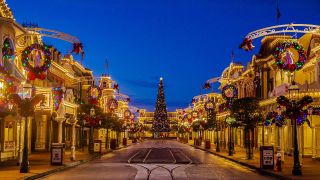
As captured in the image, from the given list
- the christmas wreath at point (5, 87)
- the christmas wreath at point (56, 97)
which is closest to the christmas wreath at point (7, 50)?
the christmas wreath at point (5, 87)

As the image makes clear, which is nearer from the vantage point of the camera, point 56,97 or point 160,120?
point 56,97

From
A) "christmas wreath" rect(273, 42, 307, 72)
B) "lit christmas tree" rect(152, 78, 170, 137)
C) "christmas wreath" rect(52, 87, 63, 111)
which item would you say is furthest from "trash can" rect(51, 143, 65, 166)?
"lit christmas tree" rect(152, 78, 170, 137)

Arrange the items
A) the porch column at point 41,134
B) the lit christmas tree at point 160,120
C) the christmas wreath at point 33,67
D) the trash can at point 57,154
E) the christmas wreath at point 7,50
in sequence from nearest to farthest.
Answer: the christmas wreath at point 33,67 → the trash can at point 57,154 → the christmas wreath at point 7,50 → the porch column at point 41,134 → the lit christmas tree at point 160,120

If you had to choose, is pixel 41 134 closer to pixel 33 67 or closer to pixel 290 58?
pixel 33 67

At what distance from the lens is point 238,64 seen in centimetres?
8575

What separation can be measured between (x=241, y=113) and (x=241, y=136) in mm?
34122

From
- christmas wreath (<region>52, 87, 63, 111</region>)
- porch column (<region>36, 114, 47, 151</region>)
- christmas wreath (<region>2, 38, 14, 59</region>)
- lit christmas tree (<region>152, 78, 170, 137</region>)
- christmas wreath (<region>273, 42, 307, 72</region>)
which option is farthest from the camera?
lit christmas tree (<region>152, 78, 170, 137</region>)

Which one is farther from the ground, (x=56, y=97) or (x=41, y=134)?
(x=56, y=97)

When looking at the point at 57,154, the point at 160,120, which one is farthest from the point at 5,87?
the point at 160,120

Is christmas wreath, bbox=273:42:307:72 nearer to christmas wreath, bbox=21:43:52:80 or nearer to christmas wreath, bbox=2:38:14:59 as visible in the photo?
christmas wreath, bbox=21:43:52:80

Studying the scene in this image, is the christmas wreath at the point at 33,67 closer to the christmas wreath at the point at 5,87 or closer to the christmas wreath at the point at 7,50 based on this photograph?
the christmas wreath at the point at 5,87

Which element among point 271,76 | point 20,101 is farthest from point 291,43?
point 271,76

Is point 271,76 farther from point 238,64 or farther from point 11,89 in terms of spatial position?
point 11,89

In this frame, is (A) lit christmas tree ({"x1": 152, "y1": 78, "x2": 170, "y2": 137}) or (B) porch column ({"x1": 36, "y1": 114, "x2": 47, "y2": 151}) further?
(A) lit christmas tree ({"x1": 152, "y1": 78, "x2": 170, "y2": 137})
